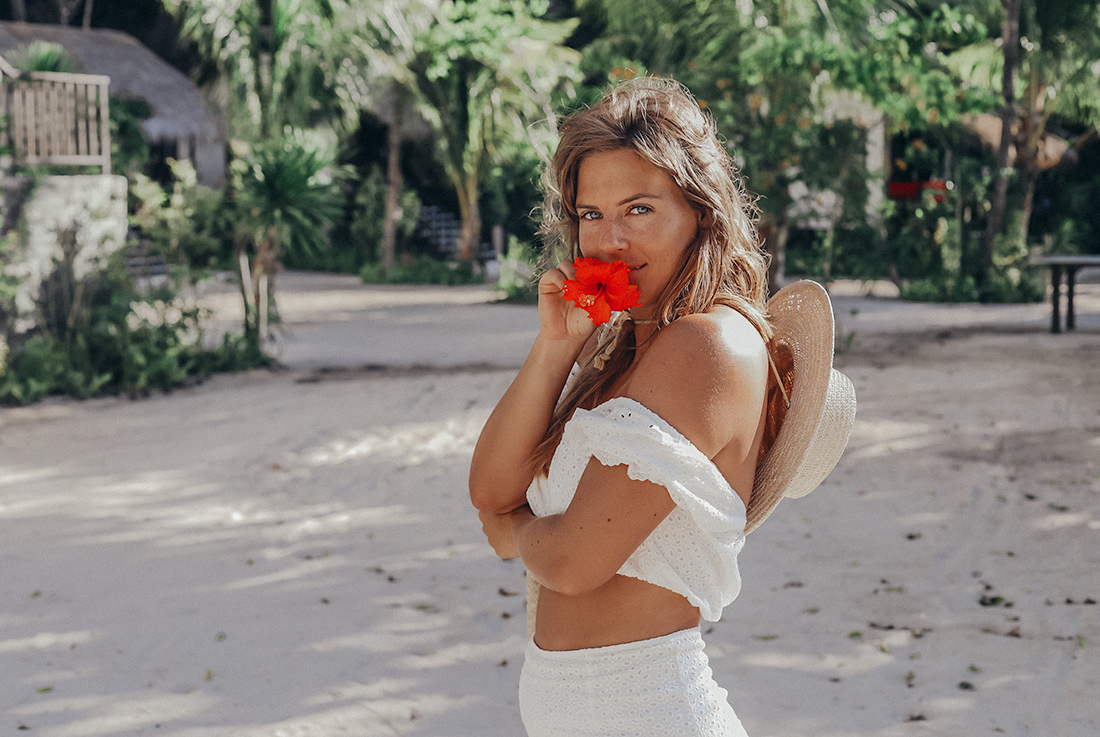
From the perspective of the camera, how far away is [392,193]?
18281 millimetres

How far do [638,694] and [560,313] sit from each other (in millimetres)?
494

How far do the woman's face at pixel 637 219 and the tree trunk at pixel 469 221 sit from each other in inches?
644

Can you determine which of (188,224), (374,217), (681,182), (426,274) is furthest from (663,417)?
(374,217)

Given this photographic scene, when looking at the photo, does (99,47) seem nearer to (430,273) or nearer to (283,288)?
(283,288)

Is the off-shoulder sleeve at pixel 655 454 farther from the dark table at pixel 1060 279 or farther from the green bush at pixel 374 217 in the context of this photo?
the green bush at pixel 374 217

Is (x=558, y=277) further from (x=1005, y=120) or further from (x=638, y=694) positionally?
(x=1005, y=120)

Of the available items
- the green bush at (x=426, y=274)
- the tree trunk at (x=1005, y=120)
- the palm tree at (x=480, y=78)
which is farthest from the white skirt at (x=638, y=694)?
the green bush at (x=426, y=274)

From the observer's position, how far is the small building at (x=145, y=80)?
1744cm

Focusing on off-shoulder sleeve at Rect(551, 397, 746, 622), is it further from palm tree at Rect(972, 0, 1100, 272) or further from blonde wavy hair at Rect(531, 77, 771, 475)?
palm tree at Rect(972, 0, 1100, 272)

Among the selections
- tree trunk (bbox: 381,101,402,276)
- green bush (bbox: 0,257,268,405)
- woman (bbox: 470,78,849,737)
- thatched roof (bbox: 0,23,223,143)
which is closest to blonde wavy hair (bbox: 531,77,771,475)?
woman (bbox: 470,78,849,737)

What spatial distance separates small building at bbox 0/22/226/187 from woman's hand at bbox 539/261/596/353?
17.5m

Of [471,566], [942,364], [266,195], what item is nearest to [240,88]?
[266,195]

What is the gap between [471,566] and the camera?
190 inches

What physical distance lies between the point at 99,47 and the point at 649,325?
1942 centimetres
